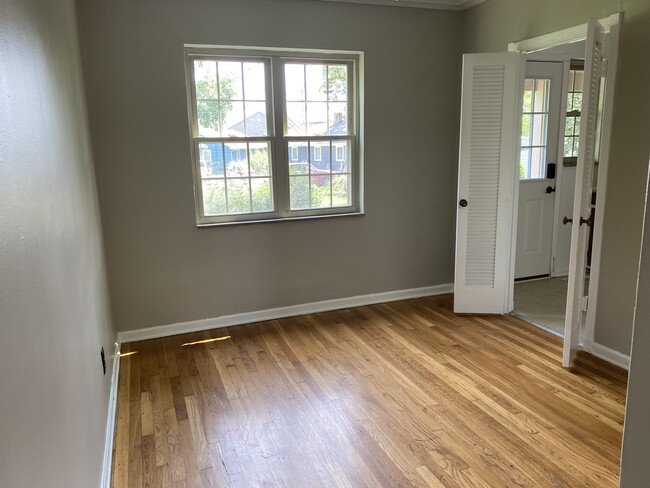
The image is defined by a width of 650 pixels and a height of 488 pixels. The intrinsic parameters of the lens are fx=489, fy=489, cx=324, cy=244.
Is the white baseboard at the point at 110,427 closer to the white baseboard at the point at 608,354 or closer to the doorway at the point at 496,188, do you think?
the doorway at the point at 496,188

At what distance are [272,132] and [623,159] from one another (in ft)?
8.25

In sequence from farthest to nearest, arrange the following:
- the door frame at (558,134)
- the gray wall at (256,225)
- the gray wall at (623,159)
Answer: the door frame at (558,134) < the gray wall at (256,225) < the gray wall at (623,159)

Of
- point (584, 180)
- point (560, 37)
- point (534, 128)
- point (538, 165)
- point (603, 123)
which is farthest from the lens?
point (538, 165)

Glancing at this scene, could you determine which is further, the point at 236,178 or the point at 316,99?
the point at 316,99

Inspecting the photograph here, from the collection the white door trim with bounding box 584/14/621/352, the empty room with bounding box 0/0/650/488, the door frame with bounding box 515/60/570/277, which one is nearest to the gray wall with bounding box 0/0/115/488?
the empty room with bounding box 0/0/650/488

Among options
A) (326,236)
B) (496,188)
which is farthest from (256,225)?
(496,188)

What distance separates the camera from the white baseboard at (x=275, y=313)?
3.82 metres

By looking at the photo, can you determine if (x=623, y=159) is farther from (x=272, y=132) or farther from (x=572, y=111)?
(x=272, y=132)

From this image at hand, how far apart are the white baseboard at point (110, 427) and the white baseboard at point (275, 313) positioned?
15.1 inches

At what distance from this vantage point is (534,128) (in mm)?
4805

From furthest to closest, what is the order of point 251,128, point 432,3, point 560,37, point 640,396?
A: point 432,3 < point 251,128 < point 560,37 < point 640,396

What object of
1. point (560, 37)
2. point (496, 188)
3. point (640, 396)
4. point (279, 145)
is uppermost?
point (560, 37)

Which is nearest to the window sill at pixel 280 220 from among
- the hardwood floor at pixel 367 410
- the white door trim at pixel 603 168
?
the hardwood floor at pixel 367 410

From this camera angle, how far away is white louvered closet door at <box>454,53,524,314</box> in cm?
383
